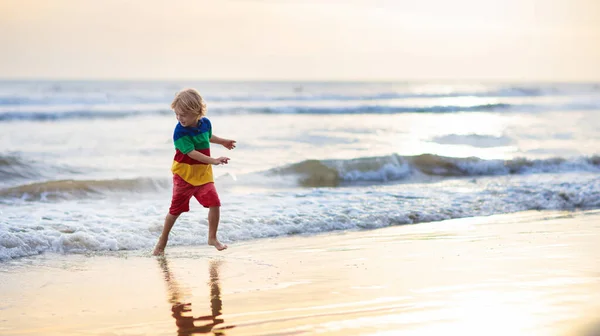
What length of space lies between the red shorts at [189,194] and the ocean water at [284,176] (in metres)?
0.83

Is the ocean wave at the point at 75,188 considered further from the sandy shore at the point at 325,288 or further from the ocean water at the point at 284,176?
the sandy shore at the point at 325,288

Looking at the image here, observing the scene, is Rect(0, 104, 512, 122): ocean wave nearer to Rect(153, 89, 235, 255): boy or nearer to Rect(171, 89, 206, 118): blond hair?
Rect(153, 89, 235, 255): boy

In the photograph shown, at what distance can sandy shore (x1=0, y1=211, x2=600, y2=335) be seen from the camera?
12.7ft

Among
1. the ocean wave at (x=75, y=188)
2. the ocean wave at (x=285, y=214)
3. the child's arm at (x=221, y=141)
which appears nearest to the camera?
the child's arm at (x=221, y=141)

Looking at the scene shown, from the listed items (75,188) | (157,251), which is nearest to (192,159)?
(157,251)

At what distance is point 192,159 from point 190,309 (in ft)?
5.79

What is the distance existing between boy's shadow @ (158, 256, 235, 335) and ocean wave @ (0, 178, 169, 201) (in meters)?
4.43

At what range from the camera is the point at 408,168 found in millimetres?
12461

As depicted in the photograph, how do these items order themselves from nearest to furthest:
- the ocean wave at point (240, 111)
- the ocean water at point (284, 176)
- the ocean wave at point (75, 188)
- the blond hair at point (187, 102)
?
the blond hair at point (187, 102) → the ocean water at point (284, 176) → the ocean wave at point (75, 188) → the ocean wave at point (240, 111)

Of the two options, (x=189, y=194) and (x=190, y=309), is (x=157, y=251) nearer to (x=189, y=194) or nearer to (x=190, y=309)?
(x=189, y=194)

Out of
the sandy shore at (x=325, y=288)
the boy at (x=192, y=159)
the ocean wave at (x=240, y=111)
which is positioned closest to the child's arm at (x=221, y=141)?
the boy at (x=192, y=159)

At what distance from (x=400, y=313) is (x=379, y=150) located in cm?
1074

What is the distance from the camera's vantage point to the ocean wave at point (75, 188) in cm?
922

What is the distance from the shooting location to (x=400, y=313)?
402 centimetres
